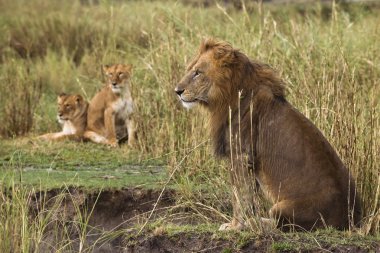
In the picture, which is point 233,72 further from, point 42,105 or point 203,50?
point 42,105

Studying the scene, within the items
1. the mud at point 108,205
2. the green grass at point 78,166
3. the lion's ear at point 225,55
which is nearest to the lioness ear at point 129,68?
the green grass at point 78,166

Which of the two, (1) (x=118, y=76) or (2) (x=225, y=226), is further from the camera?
(1) (x=118, y=76)

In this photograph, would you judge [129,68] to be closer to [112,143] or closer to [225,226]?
[112,143]

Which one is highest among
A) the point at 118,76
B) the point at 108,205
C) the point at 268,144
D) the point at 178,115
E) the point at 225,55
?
the point at 225,55

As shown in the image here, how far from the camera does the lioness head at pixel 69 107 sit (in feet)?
41.5

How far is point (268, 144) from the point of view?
734 cm

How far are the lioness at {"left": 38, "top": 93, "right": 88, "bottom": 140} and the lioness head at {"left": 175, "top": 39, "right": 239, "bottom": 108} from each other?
4940mm

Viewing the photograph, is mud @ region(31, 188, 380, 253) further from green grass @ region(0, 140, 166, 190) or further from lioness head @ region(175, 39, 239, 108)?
lioness head @ region(175, 39, 239, 108)

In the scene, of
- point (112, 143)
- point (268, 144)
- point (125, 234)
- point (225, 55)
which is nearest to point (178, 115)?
point (112, 143)

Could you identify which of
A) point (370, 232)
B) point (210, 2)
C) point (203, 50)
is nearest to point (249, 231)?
point (370, 232)

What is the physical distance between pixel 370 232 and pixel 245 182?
0.87 m

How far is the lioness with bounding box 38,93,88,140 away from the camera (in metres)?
12.6

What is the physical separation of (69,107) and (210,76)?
17.4ft

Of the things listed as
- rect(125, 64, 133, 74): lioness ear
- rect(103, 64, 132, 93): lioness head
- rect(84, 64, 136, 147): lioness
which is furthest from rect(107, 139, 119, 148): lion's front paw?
rect(125, 64, 133, 74): lioness ear
